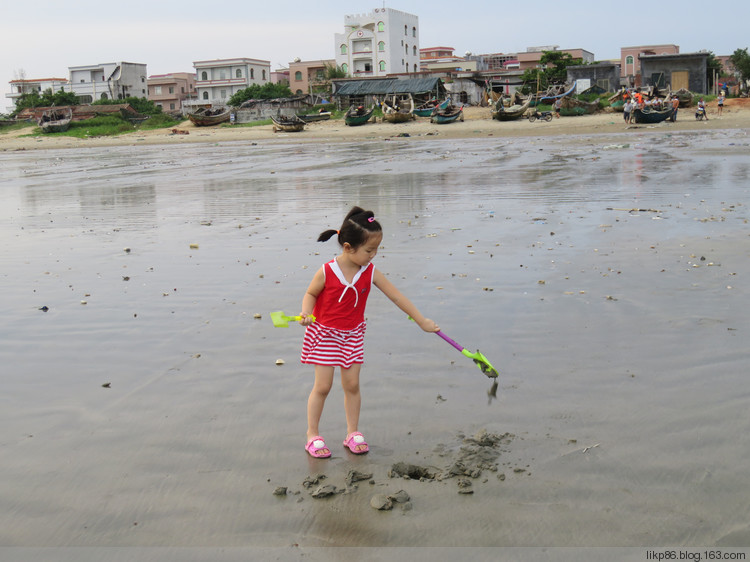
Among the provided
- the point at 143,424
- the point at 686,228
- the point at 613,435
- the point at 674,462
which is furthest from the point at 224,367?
the point at 686,228

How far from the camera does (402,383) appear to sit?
4227 mm

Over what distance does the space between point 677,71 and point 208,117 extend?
32471mm

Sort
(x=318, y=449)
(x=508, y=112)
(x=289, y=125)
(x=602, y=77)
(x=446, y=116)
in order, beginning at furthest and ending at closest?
(x=602, y=77) → (x=289, y=125) → (x=446, y=116) → (x=508, y=112) → (x=318, y=449)

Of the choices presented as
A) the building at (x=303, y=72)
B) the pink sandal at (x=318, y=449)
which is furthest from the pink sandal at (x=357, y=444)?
the building at (x=303, y=72)

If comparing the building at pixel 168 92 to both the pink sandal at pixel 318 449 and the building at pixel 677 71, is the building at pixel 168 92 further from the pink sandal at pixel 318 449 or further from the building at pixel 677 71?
the pink sandal at pixel 318 449

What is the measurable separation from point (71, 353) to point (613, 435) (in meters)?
3.39

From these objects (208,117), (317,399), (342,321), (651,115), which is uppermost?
(208,117)

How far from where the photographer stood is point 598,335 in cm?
486

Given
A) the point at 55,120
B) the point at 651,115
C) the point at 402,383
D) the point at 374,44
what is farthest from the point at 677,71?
the point at 402,383

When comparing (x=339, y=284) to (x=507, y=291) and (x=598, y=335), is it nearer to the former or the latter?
(x=598, y=335)

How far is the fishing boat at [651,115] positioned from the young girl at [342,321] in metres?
34.0

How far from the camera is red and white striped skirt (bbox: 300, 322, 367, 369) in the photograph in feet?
11.7

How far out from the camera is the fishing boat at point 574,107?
41669 millimetres

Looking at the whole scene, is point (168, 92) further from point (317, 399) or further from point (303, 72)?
point (317, 399)
